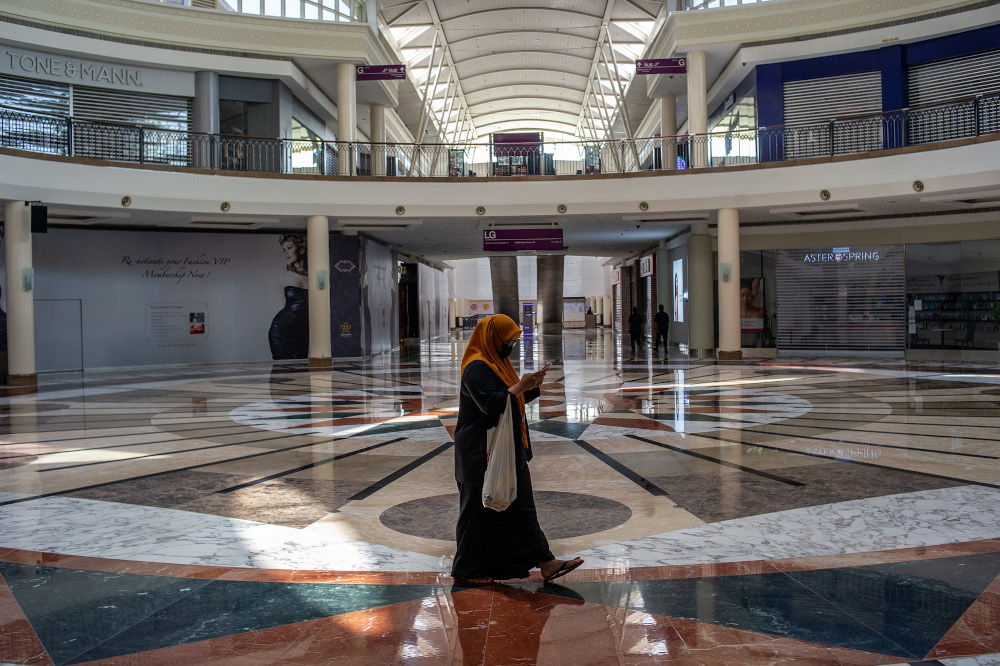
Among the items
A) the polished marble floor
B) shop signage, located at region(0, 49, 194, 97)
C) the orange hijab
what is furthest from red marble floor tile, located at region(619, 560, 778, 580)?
shop signage, located at region(0, 49, 194, 97)

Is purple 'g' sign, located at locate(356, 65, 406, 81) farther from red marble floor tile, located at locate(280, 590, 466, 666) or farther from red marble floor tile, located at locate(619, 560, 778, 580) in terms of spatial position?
red marble floor tile, located at locate(280, 590, 466, 666)

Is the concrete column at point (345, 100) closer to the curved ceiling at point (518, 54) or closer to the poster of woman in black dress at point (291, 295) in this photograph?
the curved ceiling at point (518, 54)

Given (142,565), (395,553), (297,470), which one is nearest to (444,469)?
(297,470)

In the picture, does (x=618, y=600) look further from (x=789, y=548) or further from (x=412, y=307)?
(x=412, y=307)

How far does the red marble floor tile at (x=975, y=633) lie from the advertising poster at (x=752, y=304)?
20.3 meters

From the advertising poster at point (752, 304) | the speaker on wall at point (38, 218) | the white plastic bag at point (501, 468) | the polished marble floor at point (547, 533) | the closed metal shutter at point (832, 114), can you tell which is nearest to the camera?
the polished marble floor at point (547, 533)

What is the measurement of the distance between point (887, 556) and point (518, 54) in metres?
29.9

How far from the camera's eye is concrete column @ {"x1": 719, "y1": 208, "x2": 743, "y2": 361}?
795 inches

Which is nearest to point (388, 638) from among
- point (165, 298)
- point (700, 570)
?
point (700, 570)

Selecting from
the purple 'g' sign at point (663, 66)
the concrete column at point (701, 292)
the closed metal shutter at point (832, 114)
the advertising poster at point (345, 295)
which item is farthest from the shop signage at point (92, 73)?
the closed metal shutter at point (832, 114)

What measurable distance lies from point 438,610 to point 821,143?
19.7 m

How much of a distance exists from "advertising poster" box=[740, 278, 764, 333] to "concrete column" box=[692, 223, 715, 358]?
1024mm

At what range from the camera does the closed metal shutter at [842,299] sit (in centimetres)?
2212

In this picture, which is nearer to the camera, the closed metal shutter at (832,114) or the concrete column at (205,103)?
the closed metal shutter at (832,114)
